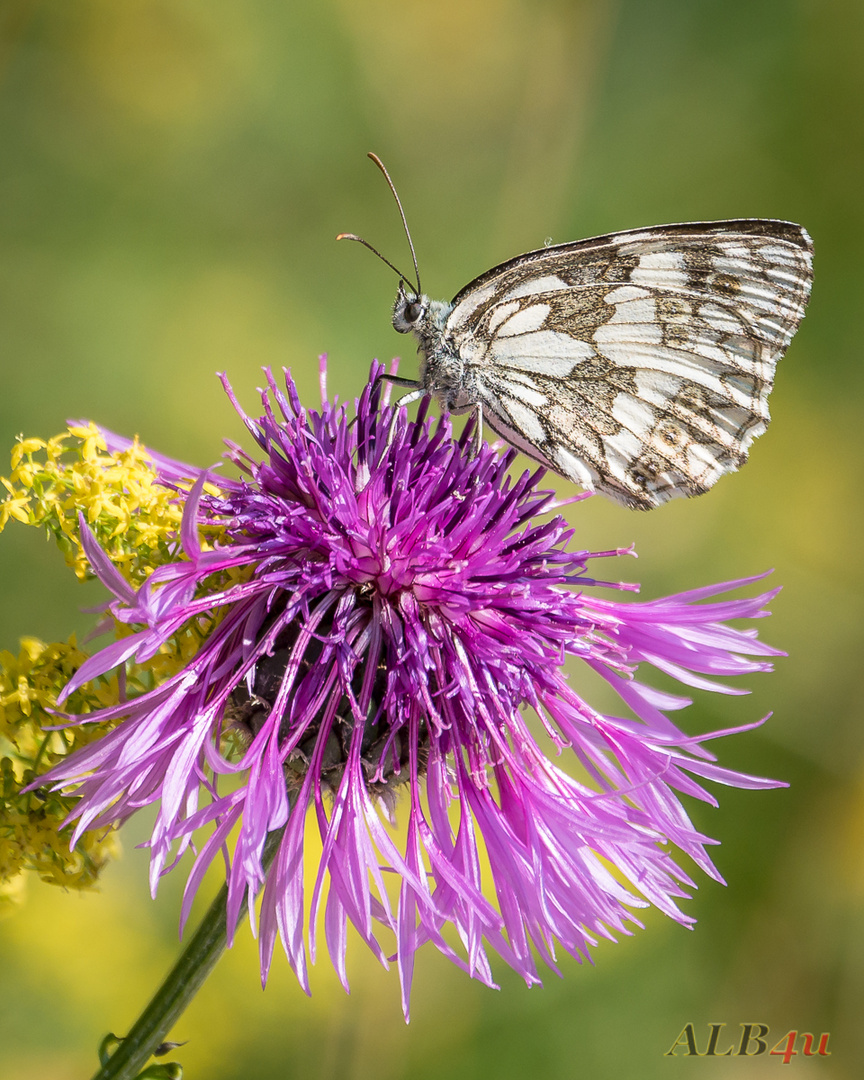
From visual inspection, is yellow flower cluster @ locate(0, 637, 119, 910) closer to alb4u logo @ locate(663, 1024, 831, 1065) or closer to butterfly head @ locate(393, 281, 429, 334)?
butterfly head @ locate(393, 281, 429, 334)

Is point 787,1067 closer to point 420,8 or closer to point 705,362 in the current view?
point 705,362

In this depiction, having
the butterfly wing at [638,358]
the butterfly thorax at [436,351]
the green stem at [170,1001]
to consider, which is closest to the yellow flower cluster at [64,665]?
the green stem at [170,1001]

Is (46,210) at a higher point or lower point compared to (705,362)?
higher

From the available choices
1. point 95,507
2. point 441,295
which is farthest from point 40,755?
point 441,295

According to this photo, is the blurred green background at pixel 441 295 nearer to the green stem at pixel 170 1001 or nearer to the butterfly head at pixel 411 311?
the green stem at pixel 170 1001

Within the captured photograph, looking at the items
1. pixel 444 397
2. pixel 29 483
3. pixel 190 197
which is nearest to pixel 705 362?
pixel 444 397

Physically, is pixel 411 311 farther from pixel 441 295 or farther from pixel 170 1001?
pixel 441 295

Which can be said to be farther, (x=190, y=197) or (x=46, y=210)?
(x=190, y=197)

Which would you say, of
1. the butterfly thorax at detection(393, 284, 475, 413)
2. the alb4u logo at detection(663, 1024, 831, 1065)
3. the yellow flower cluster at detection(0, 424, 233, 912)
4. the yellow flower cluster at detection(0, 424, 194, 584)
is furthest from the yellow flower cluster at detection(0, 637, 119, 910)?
the alb4u logo at detection(663, 1024, 831, 1065)
